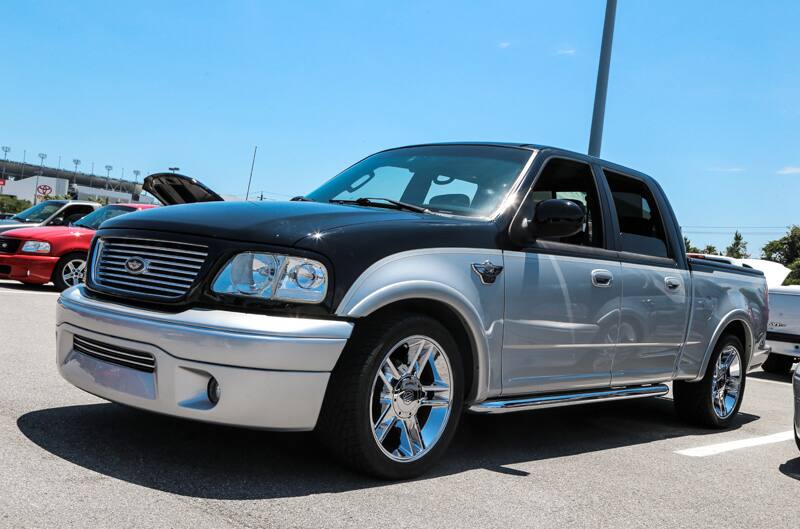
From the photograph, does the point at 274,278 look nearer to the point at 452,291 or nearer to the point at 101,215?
the point at 452,291

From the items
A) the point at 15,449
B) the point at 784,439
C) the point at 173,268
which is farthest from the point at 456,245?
the point at 784,439

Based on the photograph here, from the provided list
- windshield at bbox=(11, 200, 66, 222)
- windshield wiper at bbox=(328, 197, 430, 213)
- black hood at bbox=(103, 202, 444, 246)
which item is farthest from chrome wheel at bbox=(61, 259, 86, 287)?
black hood at bbox=(103, 202, 444, 246)

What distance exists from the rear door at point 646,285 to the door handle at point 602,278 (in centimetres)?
18

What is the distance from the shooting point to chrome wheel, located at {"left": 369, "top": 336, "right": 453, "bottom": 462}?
401 cm

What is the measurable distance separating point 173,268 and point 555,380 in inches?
91.1

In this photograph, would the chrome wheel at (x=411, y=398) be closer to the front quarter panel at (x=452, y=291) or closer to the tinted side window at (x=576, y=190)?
the front quarter panel at (x=452, y=291)

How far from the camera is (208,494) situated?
11.6 ft

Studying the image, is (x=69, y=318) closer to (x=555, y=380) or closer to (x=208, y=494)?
(x=208, y=494)

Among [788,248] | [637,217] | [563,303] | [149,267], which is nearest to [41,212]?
[637,217]

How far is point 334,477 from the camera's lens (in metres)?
4.00

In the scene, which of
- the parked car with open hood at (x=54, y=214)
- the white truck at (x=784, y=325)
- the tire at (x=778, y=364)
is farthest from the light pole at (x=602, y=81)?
the parked car with open hood at (x=54, y=214)

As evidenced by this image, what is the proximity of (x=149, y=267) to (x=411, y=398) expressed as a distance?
4.56 feet

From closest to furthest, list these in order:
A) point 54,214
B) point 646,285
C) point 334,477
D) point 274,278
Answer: point 274,278
point 334,477
point 646,285
point 54,214

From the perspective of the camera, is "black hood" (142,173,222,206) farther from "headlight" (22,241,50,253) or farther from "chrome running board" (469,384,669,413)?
"headlight" (22,241,50,253)
